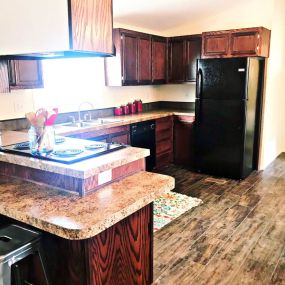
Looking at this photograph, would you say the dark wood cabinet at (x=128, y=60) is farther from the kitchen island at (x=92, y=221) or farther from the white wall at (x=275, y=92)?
the kitchen island at (x=92, y=221)

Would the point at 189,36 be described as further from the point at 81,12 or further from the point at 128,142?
the point at 81,12

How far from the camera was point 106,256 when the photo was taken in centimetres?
170

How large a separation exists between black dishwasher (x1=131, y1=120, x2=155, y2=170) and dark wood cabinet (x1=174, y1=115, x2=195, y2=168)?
563mm

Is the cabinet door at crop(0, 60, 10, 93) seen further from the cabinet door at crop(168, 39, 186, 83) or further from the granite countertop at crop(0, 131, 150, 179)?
the cabinet door at crop(168, 39, 186, 83)

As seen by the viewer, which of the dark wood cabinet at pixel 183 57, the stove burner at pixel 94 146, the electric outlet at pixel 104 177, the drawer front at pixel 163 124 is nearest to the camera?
the electric outlet at pixel 104 177

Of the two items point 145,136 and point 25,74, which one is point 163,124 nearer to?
point 145,136

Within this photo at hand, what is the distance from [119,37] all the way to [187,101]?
1.82m

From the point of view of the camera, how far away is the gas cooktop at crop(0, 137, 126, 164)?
1896 millimetres

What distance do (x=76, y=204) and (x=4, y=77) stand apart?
1761 mm

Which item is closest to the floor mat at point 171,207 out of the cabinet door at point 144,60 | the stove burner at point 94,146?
the stove burner at point 94,146

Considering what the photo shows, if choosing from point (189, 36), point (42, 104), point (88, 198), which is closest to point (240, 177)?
point (189, 36)

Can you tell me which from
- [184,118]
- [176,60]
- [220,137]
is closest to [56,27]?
[220,137]

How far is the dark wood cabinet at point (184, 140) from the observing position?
5.00 metres

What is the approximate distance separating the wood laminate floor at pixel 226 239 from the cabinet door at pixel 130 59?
1745mm
